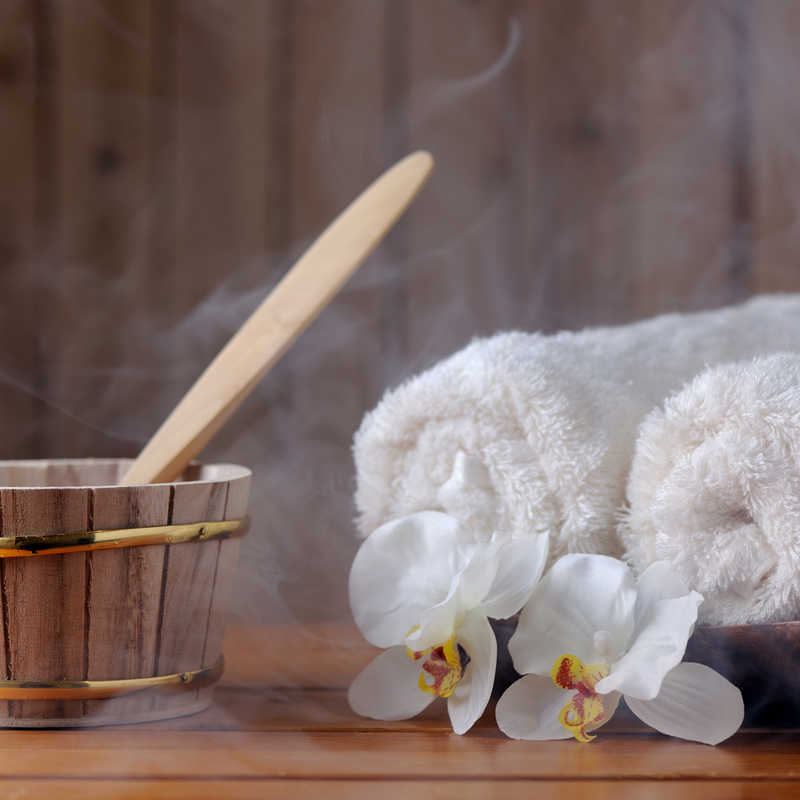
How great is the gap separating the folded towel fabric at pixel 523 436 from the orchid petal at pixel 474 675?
0.29 feet

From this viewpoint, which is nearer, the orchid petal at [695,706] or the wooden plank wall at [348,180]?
the orchid petal at [695,706]

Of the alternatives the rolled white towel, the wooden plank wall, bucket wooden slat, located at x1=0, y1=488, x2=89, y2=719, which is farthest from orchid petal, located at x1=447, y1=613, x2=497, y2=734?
the wooden plank wall

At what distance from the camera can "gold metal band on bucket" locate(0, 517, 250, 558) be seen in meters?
0.44

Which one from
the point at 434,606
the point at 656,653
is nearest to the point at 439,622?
the point at 434,606

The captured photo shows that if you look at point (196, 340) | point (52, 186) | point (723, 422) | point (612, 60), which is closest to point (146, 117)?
point (52, 186)

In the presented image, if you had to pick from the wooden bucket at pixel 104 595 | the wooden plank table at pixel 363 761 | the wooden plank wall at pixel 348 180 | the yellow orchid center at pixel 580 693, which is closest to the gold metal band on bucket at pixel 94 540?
the wooden bucket at pixel 104 595

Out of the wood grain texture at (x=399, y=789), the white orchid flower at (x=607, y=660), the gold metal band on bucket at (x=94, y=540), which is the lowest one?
the wood grain texture at (x=399, y=789)

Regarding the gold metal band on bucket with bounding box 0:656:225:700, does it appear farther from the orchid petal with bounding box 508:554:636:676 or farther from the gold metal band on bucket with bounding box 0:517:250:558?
the orchid petal with bounding box 508:554:636:676

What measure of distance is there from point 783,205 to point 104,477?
872 millimetres

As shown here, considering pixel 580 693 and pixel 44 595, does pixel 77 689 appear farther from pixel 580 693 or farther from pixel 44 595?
pixel 580 693

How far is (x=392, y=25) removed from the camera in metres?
1.03

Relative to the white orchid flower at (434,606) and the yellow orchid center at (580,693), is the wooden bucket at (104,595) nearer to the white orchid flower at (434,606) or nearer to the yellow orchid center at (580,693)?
the white orchid flower at (434,606)

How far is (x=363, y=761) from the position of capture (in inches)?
16.1

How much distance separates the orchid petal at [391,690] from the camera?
1.55 feet
